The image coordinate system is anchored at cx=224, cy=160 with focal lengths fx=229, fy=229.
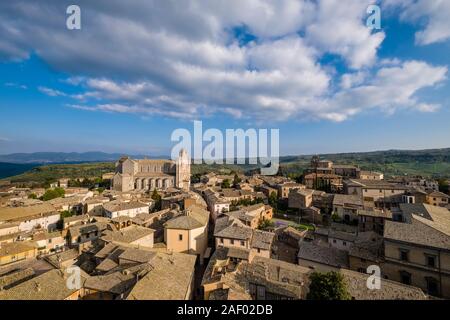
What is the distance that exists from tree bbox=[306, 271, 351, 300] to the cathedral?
60.9 meters

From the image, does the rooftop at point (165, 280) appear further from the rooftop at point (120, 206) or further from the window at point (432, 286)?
the rooftop at point (120, 206)

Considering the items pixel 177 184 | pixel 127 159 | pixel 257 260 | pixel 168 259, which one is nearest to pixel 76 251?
pixel 168 259

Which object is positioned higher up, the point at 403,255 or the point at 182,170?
the point at 182,170

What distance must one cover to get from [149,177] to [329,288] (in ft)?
236

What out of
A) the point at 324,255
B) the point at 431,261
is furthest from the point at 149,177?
the point at 431,261

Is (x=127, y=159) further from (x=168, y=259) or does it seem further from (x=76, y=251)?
(x=168, y=259)

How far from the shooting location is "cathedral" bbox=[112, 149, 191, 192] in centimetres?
7262

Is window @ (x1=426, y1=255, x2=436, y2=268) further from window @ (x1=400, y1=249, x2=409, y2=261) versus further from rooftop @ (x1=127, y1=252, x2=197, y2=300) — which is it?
rooftop @ (x1=127, y1=252, x2=197, y2=300)

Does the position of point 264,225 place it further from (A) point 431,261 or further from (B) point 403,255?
(A) point 431,261

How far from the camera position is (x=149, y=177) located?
78312 millimetres

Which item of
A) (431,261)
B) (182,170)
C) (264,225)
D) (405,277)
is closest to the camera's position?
(431,261)

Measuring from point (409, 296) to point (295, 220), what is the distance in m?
28.4

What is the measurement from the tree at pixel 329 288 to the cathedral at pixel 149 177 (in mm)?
60915

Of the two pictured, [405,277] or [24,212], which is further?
[24,212]
